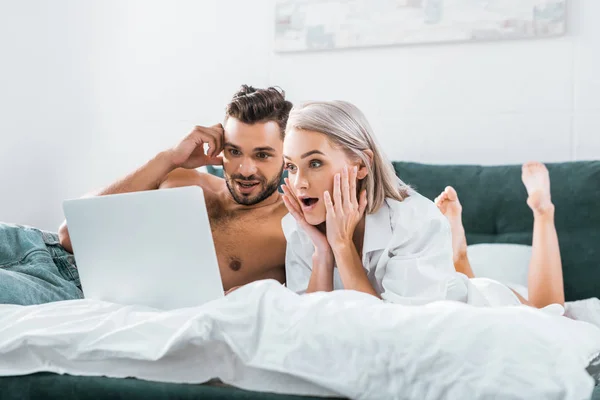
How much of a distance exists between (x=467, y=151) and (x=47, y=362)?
210 cm

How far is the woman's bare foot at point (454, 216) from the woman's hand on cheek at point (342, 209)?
68 centimetres

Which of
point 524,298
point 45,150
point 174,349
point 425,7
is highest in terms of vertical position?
point 425,7

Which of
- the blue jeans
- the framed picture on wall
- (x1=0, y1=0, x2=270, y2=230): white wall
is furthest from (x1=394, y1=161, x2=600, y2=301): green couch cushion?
the blue jeans

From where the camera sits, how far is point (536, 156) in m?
2.97

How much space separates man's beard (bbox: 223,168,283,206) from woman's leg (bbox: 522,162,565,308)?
85 cm

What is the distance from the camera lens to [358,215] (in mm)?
1876

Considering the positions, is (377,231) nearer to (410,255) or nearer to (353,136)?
(410,255)

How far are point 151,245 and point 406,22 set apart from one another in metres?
1.89

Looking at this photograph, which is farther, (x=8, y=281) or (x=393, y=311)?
(x=8, y=281)

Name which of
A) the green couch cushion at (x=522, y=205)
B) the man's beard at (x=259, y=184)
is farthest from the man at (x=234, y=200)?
the green couch cushion at (x=522, y=205)

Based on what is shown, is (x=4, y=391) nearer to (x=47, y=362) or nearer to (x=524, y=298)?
(x=47, y=362)

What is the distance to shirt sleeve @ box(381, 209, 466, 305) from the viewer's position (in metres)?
1.75

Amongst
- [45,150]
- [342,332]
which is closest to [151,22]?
[45,150]

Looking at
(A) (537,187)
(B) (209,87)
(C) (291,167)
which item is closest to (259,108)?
(C) (291,167)
